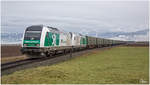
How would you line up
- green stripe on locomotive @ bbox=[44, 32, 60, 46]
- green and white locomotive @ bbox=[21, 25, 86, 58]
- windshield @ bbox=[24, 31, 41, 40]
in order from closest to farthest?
1. green and white locomotive @ bbox=[21, 25, 86, 58]
2. windshield @ bbox=[24, 31, 41, 40]
3. green stripe on locomotive @ bbox=[44, 32, 60, 46]

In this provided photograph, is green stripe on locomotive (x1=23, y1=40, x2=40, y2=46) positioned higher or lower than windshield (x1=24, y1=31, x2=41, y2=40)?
lower

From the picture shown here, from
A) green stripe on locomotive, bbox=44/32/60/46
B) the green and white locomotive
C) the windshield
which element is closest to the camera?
the green and white locomotive

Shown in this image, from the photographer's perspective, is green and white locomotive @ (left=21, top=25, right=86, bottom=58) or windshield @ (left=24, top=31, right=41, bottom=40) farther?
windshield @ (left=24, top=31, right=41, bottom=40)

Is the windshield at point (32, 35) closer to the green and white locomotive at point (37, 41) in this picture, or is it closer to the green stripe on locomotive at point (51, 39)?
the green and white locomotive at point (37, 41)

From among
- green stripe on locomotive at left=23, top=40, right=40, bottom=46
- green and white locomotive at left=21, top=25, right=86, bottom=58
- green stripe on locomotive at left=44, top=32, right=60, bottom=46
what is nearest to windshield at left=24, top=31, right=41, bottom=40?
green and white locomotive at left=21, top=25, right=86, bottom=58

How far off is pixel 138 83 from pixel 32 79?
5.58 meters

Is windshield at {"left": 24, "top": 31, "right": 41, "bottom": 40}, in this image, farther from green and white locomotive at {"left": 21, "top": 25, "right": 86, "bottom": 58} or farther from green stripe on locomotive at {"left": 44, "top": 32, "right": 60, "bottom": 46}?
green stripe on locomotive at {"left": 44, "top": 32, "right": 60, "bottom": 46}

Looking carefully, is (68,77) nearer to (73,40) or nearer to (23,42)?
(23,42)

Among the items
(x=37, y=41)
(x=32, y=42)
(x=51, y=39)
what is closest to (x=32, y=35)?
(x=32, y=42)

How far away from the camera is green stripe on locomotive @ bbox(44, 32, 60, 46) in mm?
21859

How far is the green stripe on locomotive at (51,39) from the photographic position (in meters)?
21.9

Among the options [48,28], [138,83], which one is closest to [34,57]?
[48,28]

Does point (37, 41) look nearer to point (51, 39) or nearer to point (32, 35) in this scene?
point (32, 35)

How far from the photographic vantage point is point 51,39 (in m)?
23.0
